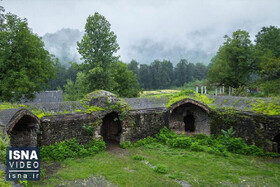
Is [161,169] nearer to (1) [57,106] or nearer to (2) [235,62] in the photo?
(1) [57,106]

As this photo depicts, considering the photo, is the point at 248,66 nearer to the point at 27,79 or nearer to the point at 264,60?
the point at 264,60

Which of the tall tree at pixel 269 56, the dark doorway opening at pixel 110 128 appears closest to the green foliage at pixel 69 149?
the dark doorway opening at pixel 110 128

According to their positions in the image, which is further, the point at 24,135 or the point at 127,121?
the point at 127,121

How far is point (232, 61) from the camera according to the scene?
3503 cm

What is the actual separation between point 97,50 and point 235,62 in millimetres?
22918

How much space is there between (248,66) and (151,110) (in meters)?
25.1

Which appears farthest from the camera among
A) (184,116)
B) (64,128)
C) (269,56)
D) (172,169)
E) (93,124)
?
(269,56)

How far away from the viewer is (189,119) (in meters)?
19.1

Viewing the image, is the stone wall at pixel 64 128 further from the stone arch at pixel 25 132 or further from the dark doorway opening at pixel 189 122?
the dark doorway opening at pixel 189 122

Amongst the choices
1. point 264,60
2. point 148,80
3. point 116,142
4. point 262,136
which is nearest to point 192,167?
point 262,136

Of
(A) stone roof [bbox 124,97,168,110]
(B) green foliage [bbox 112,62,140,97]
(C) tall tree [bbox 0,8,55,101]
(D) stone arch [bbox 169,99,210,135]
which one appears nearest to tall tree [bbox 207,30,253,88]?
(B) green foliage [bbox 112,62,140,97]

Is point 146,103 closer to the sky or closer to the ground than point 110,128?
closer to the sky

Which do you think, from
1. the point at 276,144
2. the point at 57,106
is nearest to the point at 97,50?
the point at 57,106

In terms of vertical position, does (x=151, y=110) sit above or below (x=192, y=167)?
above
